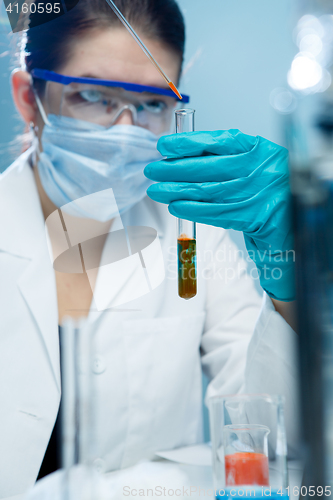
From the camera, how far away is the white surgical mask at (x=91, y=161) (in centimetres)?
104

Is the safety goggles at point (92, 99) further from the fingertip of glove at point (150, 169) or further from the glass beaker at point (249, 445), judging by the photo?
the glass beaker at point (249, 445)

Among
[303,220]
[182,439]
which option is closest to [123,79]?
[303,220]

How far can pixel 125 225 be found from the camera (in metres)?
1.20

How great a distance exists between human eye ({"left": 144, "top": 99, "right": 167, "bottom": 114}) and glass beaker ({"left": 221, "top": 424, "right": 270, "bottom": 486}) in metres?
0.86

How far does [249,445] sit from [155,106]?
91cm

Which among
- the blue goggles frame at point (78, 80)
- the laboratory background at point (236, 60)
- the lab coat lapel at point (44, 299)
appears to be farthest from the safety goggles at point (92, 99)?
the lab coat lapel at point (44, 299)

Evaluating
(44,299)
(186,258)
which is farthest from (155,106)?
(44,299)

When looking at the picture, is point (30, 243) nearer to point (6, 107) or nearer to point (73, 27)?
point (6, 107)

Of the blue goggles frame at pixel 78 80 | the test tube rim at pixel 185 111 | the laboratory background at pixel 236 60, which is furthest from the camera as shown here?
the laboratory background at pixel 236 60

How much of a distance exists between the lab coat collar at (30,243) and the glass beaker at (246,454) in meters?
0.55

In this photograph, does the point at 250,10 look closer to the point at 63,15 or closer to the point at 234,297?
the point at 63,15

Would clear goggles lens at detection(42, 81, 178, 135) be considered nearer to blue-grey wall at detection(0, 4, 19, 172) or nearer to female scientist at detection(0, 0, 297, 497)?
female scientist at detection(0, 0, 297, 497)

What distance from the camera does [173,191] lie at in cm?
84

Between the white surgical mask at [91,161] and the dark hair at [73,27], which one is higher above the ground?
the dark hair at [73,27]
